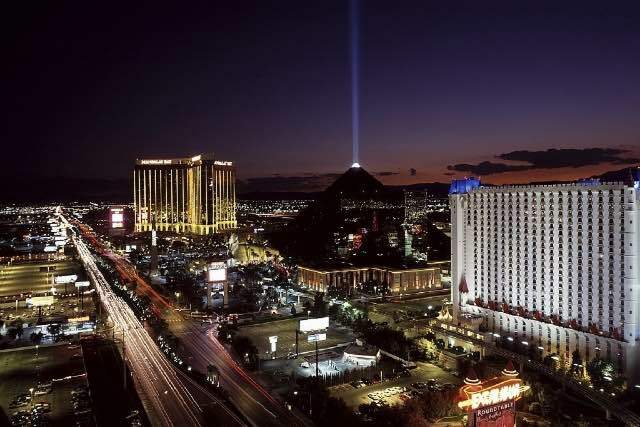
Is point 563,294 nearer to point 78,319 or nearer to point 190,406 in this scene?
point 190,406

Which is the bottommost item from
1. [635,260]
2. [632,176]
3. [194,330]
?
[194,330]

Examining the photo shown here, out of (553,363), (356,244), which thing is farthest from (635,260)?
(356,244)

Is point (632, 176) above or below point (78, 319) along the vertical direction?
above

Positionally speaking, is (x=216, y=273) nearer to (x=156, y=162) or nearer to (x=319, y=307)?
(x=319, y=307)

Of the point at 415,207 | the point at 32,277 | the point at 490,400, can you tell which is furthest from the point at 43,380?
the point at 415,207

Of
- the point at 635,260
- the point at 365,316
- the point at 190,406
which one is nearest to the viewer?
the point at 190,406

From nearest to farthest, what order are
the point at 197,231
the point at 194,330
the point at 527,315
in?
the point at 527,315 → the point at 194,330 → the point at 197,231

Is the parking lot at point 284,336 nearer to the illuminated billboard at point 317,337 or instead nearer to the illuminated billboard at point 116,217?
the illuminated billboard at point 317,337
